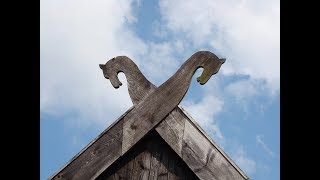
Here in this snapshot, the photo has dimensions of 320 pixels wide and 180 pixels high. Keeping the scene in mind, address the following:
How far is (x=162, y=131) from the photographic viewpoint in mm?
3592

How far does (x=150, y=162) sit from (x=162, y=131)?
261 mm

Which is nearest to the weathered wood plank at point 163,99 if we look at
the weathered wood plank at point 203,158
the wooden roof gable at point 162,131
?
the wooden roof gable at point 162,131

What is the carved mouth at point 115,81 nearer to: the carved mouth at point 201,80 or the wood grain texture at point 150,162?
the wood grain texture at point 150,162

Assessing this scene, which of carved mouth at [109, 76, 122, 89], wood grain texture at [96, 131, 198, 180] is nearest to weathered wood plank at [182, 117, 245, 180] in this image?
wood grain texture at [96, 131, 198, 180]

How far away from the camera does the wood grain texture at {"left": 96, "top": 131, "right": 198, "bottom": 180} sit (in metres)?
3.65

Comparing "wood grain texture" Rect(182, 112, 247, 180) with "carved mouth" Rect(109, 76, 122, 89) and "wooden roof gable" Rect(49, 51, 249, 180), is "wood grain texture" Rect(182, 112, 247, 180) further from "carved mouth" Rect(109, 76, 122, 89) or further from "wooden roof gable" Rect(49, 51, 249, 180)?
"carved mouth" Rect(109, 76, 122, 89)

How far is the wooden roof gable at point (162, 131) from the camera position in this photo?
11.6 feet

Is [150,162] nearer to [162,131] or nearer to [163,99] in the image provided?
[162,131]

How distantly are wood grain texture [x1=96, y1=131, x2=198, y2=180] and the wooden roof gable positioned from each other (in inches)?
3.0
